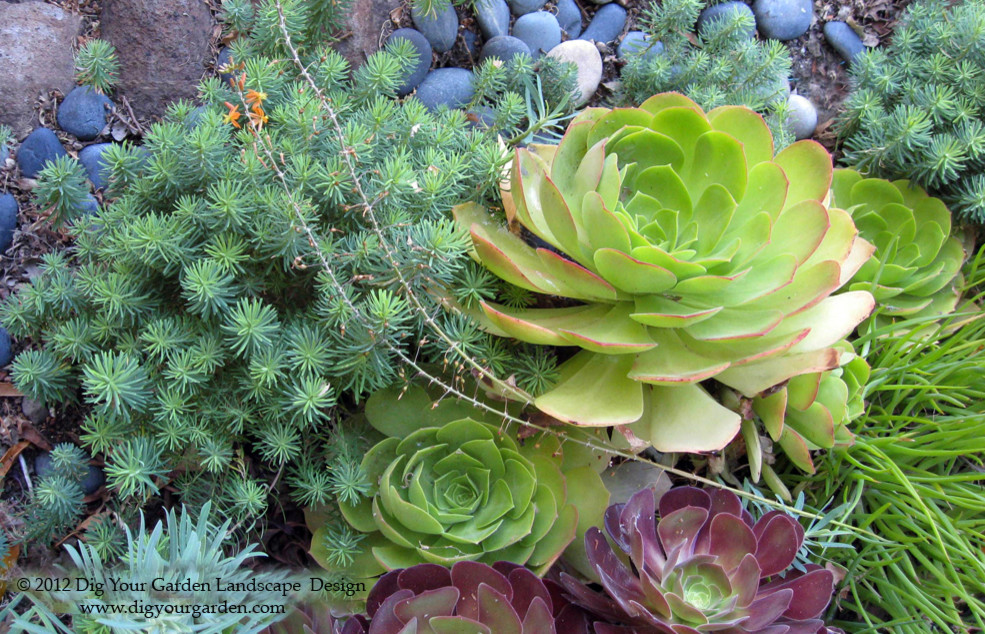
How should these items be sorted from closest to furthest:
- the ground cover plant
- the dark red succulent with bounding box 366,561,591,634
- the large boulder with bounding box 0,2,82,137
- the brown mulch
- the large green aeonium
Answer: the dark red succulent with bounding box 366,561,591,634
the ground cover plant
the large green aeonium
the large boulder with bounding box 0,2,82,137
the brown mulch

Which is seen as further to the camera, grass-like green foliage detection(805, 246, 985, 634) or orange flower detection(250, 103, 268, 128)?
grass-like green foliage detection(805, 246, 985, 634)

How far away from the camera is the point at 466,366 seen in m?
1.21

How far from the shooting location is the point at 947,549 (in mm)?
1387

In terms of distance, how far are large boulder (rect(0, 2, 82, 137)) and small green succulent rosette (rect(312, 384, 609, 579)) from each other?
1.22 metres

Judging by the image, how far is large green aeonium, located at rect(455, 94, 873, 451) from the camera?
1174 mm

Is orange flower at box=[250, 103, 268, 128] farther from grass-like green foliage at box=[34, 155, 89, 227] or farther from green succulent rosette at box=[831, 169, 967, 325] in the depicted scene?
green succulent rosette at box=[831, 169, 967, 325]

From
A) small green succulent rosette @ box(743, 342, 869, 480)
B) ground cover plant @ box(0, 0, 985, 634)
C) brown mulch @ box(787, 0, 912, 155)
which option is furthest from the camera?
brown mulch @ box(787, 0, 912, 155)

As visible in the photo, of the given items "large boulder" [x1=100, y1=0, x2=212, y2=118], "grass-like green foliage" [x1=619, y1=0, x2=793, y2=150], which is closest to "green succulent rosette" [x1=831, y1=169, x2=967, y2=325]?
"grass-like green foliage" [x1=619, y1=0, x2=793, y2=150]

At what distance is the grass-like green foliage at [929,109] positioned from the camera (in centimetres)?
164

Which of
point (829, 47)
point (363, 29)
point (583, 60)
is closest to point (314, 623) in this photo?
point (363, 29)

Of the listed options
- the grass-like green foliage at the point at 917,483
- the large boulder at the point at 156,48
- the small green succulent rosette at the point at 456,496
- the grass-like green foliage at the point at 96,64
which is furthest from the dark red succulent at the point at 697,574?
the large boulder at the point at 156,48

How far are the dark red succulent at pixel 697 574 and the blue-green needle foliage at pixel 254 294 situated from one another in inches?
13.2

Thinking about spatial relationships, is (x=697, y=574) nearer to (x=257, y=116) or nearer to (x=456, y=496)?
(x=456, y=496)

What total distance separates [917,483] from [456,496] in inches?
40.9
